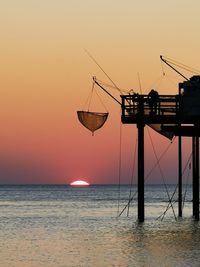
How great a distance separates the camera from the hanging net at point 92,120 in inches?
2255

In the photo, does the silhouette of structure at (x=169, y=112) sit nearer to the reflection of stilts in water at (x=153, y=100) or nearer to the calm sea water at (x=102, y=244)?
the reflection of stilts in water at (x=153, y=100)

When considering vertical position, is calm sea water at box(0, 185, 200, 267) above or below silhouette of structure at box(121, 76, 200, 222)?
below

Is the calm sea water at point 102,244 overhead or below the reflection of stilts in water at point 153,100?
below

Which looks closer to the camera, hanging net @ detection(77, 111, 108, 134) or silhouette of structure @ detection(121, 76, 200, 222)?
silhouette of structure @ detection(121, 76, 200, 222)

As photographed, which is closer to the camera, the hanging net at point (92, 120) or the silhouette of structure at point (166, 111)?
the silhouette of structure at point (166, 111)

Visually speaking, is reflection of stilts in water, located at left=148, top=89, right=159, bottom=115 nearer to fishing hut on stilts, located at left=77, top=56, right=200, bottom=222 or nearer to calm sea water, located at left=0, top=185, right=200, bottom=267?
fishing hut on stilts, located at left=77, top=56, right=200, bottom=222

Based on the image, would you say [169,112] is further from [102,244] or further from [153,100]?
[102,244]

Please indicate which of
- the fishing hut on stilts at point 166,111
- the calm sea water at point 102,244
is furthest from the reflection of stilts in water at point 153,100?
the calm sea water at point 102,244

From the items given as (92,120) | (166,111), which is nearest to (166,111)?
(166,111)

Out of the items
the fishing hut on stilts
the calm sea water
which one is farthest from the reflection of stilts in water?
the calm sea water

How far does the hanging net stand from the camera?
57.3 metres

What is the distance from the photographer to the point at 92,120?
5738cm

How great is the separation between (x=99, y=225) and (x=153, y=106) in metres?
13.8

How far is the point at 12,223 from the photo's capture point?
221 feet
